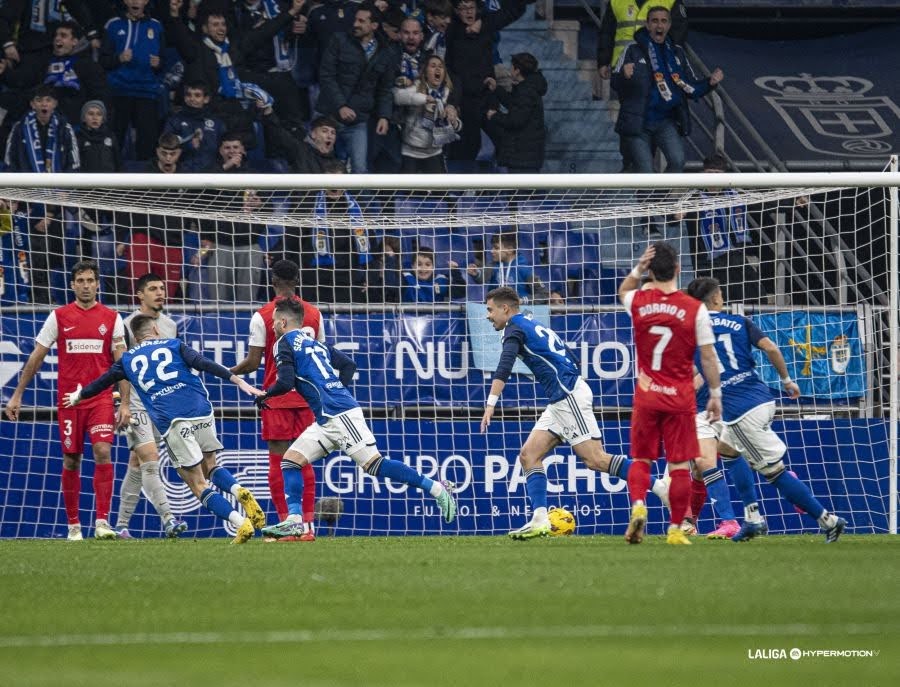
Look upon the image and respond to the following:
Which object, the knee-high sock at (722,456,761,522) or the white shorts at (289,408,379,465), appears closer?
the knee-high sock at (722,456,761,522)

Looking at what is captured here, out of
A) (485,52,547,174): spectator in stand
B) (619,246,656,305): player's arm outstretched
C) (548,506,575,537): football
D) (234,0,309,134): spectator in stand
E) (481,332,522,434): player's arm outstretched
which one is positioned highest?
(234,0,309,134): spectator in stand

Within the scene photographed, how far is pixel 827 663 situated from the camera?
4215 mm

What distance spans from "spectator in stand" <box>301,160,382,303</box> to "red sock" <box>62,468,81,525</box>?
310cm

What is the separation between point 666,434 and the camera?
9.15 metres

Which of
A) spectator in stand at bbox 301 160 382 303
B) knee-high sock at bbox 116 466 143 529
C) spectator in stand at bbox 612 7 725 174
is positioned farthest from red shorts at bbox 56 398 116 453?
spectator in stand at bbox 612 7 725 174

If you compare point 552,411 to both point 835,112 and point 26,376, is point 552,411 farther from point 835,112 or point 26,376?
point 835,112

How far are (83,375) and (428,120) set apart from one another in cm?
601

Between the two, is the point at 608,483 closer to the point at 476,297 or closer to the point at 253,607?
the point at 476,297

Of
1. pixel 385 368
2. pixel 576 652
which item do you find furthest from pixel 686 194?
pixel 576 652

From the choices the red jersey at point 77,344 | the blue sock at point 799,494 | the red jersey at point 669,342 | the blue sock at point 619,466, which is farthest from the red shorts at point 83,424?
the blue sock at point 799,494

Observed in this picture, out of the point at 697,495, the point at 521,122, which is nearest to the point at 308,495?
the point at 697,495

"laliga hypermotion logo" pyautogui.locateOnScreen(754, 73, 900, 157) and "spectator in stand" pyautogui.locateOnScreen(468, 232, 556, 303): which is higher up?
"laliga hypermotion logo" pyautogui.locateOnScreen(754, 73, 900, 157)

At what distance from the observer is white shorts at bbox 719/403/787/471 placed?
10344mm

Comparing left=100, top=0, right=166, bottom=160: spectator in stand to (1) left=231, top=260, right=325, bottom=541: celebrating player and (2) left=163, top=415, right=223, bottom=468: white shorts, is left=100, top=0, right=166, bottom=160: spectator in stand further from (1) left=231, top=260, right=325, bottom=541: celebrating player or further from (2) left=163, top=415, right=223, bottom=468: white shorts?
(2) left=163, top=415, right=223, bottom=468: white shorts
